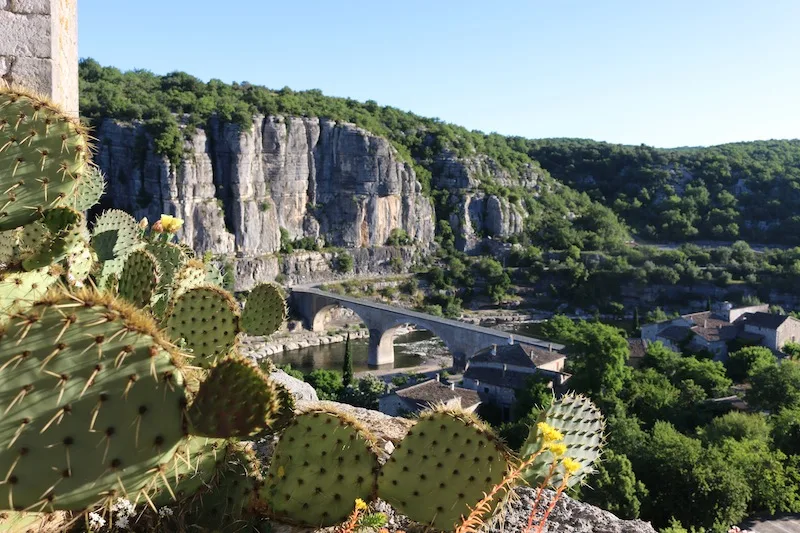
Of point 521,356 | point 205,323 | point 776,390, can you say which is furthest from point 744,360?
point 205,323

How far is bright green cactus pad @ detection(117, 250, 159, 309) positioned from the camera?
8.89ft

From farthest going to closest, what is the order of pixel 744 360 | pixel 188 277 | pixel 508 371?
pixel 744 360, pixel 508 371, pixel 188 277

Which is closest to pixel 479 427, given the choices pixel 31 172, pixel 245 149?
pixel 31 172

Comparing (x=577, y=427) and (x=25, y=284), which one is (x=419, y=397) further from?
(x=25, y=284)

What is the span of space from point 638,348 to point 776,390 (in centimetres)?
799

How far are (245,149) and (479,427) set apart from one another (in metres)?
42.5

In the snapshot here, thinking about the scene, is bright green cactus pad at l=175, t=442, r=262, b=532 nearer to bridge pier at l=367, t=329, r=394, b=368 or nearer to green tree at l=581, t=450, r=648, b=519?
green tree at l=581, t=450, r=648, b=519

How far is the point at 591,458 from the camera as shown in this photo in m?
2.68

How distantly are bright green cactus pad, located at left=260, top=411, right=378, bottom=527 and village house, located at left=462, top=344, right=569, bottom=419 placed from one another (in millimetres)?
18825

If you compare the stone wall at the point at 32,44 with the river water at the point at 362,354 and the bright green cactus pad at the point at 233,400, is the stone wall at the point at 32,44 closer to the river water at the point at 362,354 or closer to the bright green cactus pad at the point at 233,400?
the bright green cactus pad at the point at 233,400

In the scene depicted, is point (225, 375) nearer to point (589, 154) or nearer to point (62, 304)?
point (62, 304)

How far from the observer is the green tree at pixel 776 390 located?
61.0 feet

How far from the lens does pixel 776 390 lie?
18.8 metres

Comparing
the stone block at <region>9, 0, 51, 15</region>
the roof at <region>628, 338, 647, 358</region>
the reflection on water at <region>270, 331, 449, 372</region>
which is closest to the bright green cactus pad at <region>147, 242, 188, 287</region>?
the stone block at <region>9, 0, 51, 15</region>
